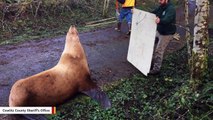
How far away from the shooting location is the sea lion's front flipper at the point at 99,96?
583 cm

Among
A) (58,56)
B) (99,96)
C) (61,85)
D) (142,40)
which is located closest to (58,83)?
(61,85)

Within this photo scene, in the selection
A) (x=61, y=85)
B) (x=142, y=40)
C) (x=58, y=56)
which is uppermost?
(x=142, y=40)

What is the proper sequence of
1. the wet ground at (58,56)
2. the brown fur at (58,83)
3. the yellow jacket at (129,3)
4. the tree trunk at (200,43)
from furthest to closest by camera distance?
the yellow jacket at (129,3) < the wet ground at (58,56) < the tree trunk at (200,43) < the brown fur at (58,83)

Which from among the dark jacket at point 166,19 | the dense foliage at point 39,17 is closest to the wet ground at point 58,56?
the dense foliage at point 39,17

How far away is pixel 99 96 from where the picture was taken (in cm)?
597

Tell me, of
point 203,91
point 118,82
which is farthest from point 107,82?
point 203,91

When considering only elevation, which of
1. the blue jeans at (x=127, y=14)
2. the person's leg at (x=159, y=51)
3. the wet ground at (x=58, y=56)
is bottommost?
the wet ground at (x=58, y=56)

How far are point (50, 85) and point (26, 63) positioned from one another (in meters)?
2.51

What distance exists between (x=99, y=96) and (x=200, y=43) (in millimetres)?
2097

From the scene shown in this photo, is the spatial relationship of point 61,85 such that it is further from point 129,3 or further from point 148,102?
point 129,3

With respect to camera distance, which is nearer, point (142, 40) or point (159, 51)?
point (159, 51)

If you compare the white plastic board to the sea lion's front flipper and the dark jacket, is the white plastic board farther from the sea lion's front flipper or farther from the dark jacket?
the sea lion's front flipper

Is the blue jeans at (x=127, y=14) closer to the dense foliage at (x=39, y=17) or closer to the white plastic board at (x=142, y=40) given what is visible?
the dense foliage at (x=39, y=17)

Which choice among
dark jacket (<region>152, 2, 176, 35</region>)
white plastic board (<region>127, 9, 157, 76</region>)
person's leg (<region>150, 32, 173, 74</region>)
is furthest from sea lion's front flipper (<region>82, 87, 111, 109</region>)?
dark jacket (<region>152, 2, 176, 35</region>)
